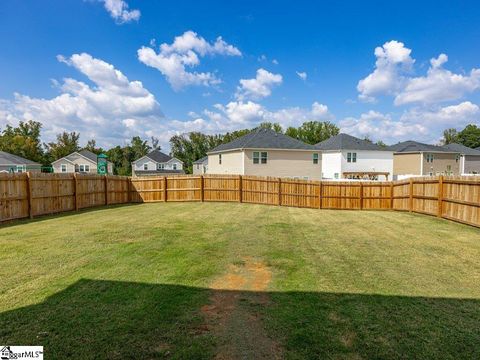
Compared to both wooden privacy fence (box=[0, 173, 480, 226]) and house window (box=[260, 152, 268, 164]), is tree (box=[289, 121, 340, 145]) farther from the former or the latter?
wooden privacy fence (box=[0, 173, 480, 226])

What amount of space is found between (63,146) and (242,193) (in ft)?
192

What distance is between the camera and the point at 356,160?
1346 inches

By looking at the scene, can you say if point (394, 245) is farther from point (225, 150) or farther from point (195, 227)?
point (225, 150)

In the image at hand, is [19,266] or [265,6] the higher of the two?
[265,6]

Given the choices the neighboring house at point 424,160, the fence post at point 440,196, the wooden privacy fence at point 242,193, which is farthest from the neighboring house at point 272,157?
the neighboring house at point 424,160

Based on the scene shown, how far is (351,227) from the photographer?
1039 centimetres

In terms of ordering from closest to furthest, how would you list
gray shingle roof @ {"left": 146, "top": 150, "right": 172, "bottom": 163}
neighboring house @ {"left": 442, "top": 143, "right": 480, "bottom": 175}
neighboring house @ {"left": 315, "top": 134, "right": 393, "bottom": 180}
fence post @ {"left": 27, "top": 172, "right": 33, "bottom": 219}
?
fence post @ {"left": 27, "top": 172, "right": 33, "bottom": 219} → neighboring house @ {"left": 315, "top": 134, "right": 393, "bottom": 180} → neighboring house @ {"left": 442, "top": 143, "right": 480, "bottom": 175} → gray shingle roof @ {"left": 146, "top": 150, "right": 172, "bottom": 163}

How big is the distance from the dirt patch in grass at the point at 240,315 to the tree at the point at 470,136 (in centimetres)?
8424

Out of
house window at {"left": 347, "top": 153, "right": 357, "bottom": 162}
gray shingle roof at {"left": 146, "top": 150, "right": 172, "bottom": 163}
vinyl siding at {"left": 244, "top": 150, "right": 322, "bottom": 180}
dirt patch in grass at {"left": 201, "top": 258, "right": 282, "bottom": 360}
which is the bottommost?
dirt patch in grass at {"left": 201, "top": 258, "right": 282, "bottom": 360}

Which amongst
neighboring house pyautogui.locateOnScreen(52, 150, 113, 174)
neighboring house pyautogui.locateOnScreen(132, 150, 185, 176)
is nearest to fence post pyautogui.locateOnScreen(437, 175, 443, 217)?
neighboring house pyautogui.locateOnScreen(132, 150, 185, 176)

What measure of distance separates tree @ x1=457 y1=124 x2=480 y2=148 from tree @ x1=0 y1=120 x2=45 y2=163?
93.0 meters

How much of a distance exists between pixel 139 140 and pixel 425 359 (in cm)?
7591

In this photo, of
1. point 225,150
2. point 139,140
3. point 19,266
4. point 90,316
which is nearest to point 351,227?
point 90,316

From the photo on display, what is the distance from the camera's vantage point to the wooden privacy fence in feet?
35.7
